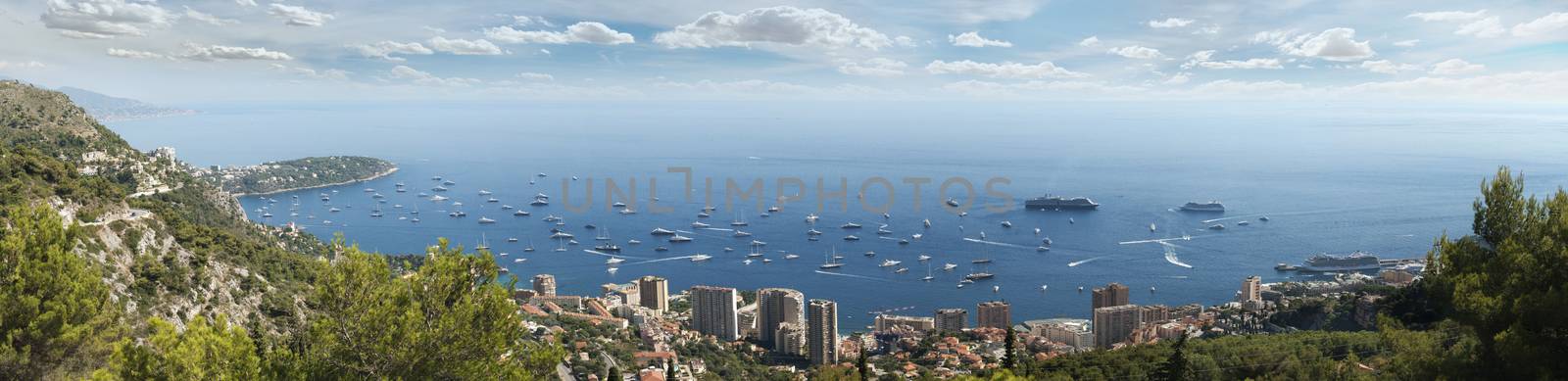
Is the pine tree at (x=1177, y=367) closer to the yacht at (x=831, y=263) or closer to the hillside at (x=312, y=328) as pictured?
the hillside at (x=312, y=328)

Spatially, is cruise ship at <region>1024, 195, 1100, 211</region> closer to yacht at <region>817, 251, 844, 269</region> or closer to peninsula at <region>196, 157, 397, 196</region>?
yacht at <region>817, 251, 844, 269</region>

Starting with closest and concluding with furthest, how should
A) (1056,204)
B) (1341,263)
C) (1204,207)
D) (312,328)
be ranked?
(312,328) < (1341,263) < (1204,207) < (1056,204)

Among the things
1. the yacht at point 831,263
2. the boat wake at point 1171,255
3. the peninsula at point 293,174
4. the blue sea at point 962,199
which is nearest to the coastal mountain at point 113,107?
the blue sea at point 962,199

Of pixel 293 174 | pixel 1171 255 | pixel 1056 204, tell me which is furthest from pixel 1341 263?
pixel 293 174

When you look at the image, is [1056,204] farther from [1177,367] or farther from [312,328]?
[312,328]

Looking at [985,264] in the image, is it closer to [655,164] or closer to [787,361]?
[787,361]

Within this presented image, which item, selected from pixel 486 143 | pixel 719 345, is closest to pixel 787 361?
pixel 719 345

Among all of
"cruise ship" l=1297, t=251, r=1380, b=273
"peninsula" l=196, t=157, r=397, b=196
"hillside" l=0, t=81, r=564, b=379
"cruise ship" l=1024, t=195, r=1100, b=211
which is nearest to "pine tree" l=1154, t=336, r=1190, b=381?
"hillside" l=0, t=81, r=564, b=379
